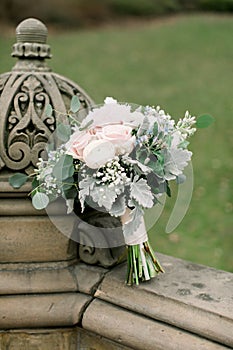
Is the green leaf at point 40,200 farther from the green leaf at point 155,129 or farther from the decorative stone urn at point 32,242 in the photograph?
the green leaf at point 155,129

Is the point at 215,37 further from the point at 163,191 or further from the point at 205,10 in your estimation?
the point at 163,191

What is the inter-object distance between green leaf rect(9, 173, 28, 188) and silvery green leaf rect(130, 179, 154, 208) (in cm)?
38

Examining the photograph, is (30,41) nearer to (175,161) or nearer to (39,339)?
(175,161)

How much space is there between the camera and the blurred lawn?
4707mm

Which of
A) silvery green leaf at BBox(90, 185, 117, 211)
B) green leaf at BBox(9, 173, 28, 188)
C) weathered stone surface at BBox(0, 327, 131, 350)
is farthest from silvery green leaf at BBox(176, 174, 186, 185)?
weathered stone surface at BBox(0, 327, 131, 350)

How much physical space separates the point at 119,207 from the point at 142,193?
0.30 ft

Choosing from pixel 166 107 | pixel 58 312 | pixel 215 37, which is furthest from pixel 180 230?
pixel 215 37

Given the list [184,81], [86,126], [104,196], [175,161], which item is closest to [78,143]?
[86,126]

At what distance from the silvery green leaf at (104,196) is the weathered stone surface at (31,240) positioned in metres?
0.27

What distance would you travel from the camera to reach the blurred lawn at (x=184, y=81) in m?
4.71

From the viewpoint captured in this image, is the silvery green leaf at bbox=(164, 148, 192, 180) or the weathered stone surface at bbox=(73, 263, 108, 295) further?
the weathered stone surface at bbox=(73, 263, 108, 295)

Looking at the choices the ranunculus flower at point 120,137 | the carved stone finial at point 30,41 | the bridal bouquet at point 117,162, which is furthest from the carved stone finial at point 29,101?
the ranunculus flower at point 120,137

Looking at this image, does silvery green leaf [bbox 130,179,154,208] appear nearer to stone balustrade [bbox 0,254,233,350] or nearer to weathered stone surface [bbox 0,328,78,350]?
stone balustrade [bbox 0,254,233,350]

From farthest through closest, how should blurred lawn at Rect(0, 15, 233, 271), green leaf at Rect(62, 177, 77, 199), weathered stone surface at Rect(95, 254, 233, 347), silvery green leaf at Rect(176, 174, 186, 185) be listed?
blurred lawn at Rect(0, 15, 233, 271) < silvery green leaf at Rect(176, 174, 186, 185) < green leaf at Rect(62, 177, 77, 199) < weathered stone surface at Rect(95, 254, 233, 347)
